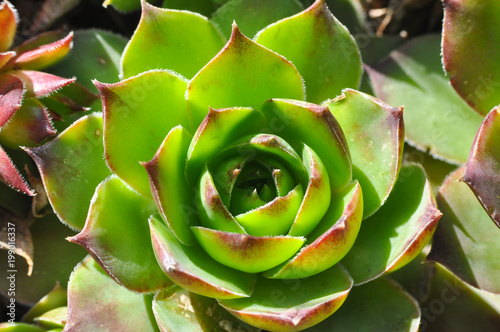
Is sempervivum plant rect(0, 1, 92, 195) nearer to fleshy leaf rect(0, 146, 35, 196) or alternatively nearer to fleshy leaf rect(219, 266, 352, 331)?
fleshy leaf rect(0, 146, 35, 196)

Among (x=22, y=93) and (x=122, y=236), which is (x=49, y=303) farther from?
(x=22, y=93)

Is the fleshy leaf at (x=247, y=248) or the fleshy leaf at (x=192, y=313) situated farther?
the fleshy leaf at (x=192, y=313)

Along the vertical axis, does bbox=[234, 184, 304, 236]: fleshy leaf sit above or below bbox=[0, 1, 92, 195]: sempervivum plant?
below

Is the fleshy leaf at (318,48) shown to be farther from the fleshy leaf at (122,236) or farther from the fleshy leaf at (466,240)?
the fleshy leaf at (122,236)

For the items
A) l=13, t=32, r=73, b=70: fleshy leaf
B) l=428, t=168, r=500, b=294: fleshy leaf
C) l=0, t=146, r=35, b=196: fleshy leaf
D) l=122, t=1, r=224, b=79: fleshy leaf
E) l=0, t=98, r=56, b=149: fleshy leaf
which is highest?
l=122, t=1, r=224, b=79: fleshy leaf

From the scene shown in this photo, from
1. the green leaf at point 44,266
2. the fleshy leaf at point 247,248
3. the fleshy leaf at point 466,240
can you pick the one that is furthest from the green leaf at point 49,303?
the fleshy leaf at point 466,240

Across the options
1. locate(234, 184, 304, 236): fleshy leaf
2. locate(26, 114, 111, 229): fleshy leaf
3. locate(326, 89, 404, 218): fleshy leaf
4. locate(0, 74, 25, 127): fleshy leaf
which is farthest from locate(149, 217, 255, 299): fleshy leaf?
locate(0, 74, 25, 127): fleshy leaf
